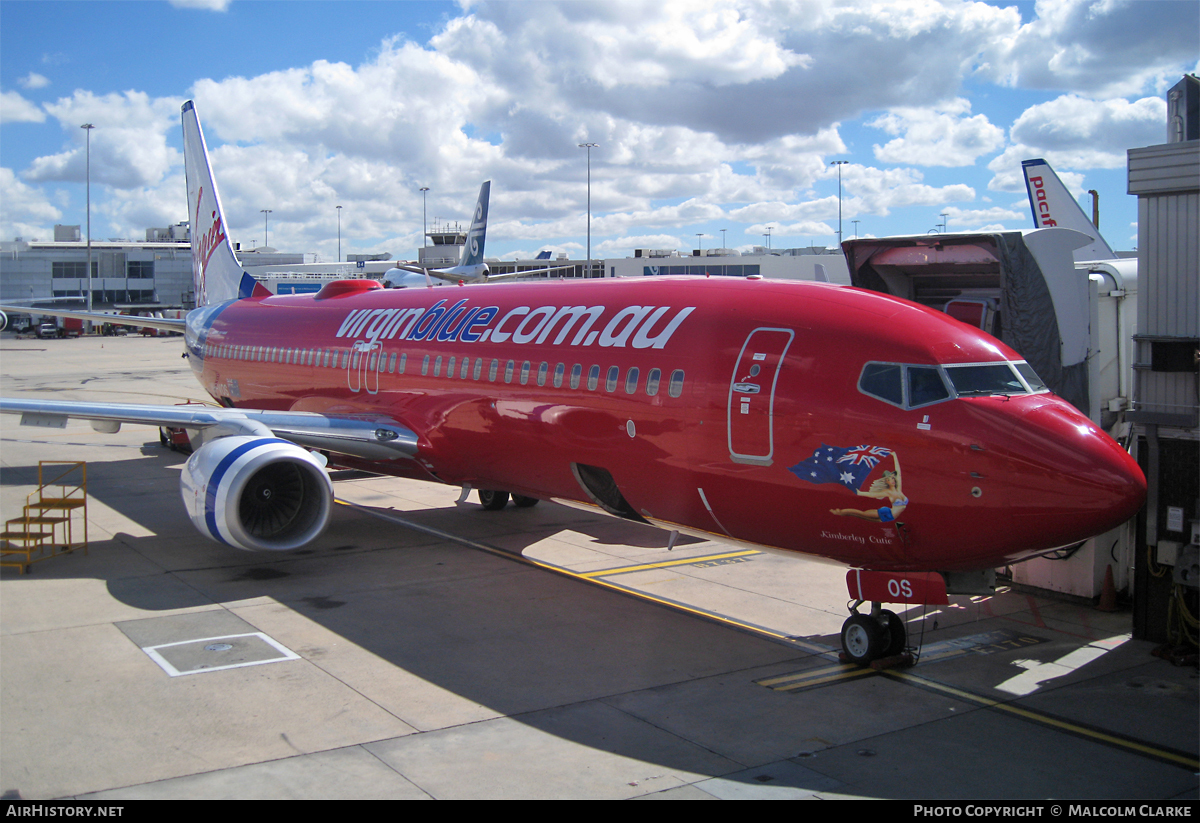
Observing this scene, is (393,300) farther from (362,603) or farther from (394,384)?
(362,603)

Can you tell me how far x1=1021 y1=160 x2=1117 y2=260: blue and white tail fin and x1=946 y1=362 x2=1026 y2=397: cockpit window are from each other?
21.0 m

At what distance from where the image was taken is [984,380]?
908 centimetres

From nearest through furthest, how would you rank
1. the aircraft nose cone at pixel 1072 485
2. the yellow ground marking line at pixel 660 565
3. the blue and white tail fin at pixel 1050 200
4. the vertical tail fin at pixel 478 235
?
the aircraft nose cone at pixel 1072 485, the yellow ground marking line at pixel 660 565, the blue and white tail fin at pixel 1050 200, the vertical tail fin at pixel 478 235

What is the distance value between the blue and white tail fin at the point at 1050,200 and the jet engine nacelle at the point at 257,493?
2271 centimetres

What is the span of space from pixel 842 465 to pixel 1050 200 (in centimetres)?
2308

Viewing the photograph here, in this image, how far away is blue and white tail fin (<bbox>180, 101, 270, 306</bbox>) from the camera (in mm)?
25688

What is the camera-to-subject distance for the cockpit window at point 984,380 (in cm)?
897

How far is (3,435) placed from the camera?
29859 millimetres

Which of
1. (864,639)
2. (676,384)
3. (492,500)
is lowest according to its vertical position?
(864,639)

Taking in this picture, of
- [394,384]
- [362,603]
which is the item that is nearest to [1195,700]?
[362,603]

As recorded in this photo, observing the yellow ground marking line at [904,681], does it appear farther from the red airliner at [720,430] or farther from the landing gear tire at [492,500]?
the landing gear tire at [492,500]

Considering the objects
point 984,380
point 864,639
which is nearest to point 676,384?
point 984,380

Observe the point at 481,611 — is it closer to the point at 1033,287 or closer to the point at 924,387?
the point at 924,387

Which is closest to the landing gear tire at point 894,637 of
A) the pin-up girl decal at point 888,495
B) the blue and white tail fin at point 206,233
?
the pin-up girl decal at point 888,495
